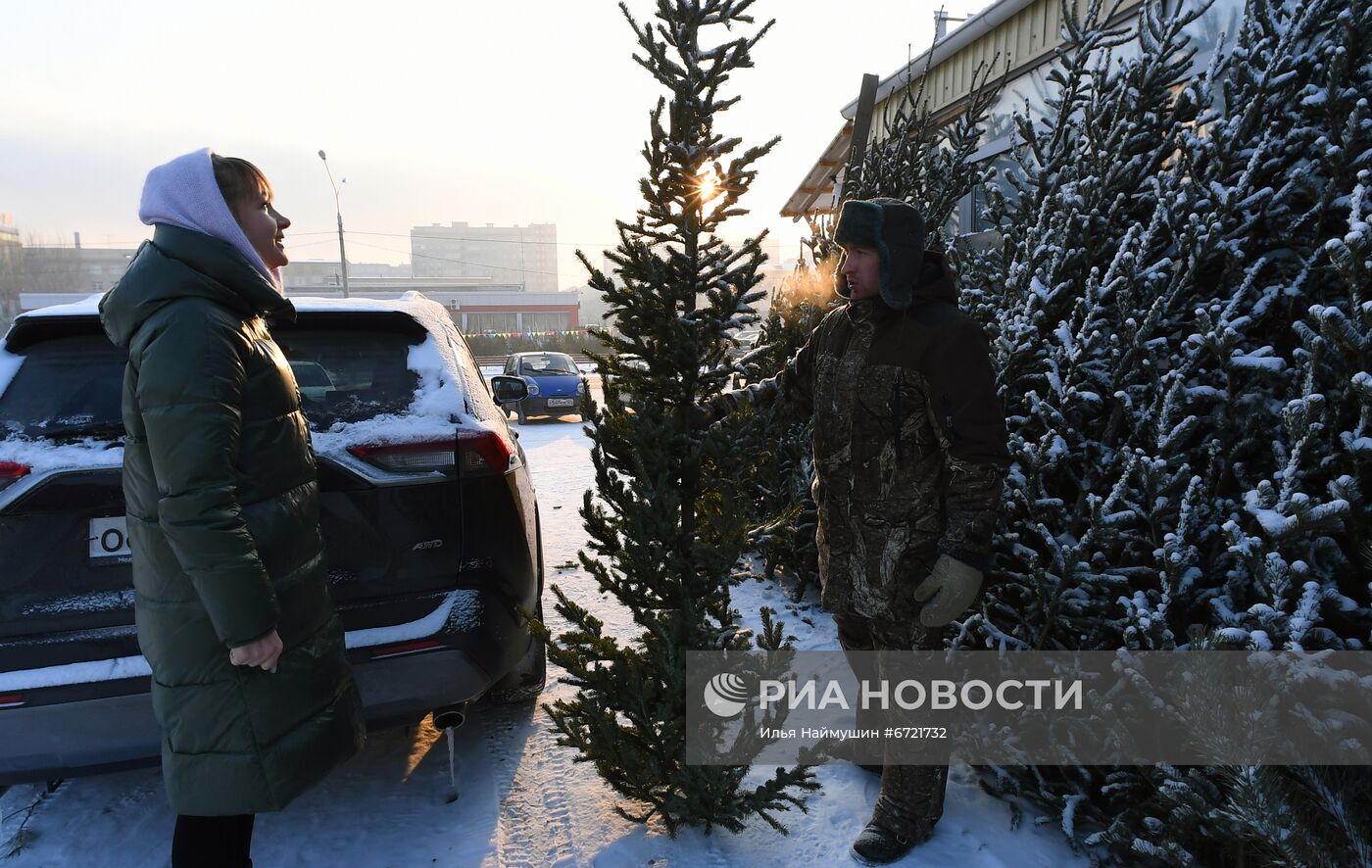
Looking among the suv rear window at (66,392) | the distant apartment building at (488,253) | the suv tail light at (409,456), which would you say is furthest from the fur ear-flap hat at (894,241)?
the distant apartment building at (488,253)

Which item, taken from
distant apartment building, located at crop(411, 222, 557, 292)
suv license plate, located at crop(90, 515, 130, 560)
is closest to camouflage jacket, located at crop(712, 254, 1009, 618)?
suv license plate, located at crop(90, 515, 130, 560)

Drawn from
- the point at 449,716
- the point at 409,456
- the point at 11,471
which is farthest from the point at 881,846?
the point at 11,471

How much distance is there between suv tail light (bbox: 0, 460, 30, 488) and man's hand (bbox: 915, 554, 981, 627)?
9.06 feet

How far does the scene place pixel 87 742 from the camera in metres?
2.19

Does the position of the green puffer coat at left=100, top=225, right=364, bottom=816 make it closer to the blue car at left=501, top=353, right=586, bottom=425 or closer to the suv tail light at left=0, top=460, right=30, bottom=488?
the suv tail light at left=0, top=460, right=30, bottom=488

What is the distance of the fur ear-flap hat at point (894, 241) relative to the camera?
2.26 metres

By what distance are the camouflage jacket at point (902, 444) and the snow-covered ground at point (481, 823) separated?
0.80 metres

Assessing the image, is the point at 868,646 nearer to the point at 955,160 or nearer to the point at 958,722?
the point at 958,722

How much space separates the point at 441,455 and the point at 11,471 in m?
1.23

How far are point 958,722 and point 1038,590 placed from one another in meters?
0.65

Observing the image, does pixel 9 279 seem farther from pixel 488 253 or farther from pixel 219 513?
pixel 219 513

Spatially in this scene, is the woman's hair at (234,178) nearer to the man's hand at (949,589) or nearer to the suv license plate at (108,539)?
the suv license plate at (108,539)

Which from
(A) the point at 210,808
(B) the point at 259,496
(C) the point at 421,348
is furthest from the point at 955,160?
(A) the point at 210,808

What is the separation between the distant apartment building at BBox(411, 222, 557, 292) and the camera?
363 ft
